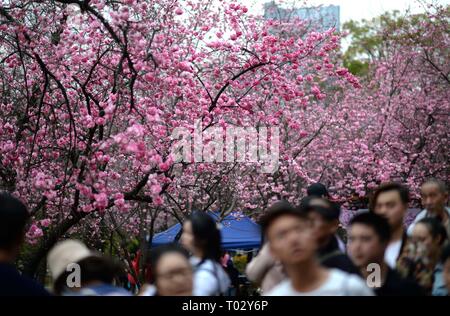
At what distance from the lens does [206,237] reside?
447 cm

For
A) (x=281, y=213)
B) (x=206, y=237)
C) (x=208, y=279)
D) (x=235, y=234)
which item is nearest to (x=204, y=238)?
(x=206, y=237)

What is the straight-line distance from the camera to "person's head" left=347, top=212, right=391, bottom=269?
13.7 feet

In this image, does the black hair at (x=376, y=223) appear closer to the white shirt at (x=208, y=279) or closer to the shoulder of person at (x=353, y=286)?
the shoulder of person at (x=353, y=286)

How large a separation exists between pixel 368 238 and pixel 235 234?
11913mm

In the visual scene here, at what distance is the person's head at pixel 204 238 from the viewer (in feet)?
14.6

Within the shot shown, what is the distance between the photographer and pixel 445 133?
20047 millimetres

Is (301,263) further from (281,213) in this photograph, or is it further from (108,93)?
(108,93)

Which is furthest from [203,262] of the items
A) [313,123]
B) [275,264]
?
[313,123]

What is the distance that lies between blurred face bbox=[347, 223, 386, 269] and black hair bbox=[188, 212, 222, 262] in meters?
0.84

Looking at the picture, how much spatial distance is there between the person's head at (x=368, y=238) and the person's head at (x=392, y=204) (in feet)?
2.69

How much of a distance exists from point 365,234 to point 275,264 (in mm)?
617

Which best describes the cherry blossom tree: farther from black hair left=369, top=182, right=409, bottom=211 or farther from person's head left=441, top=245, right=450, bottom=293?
person's head left=441, top=245, right=450, bottom=293

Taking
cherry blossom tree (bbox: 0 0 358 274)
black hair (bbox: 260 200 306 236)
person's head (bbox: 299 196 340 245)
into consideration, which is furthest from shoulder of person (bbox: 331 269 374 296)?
cherry blossom tree (bbox: 0 0 358 274)
